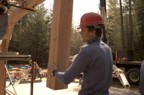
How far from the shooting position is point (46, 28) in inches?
916

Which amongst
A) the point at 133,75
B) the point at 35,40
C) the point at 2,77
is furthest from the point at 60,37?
the point at 35,40

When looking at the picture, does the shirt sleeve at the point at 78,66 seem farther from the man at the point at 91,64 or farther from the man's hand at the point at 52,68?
the man's hand at the point at 52,68

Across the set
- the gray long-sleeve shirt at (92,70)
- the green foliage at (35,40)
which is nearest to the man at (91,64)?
the gray long-sleeve shirt at (92,70)

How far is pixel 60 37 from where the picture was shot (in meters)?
2.64

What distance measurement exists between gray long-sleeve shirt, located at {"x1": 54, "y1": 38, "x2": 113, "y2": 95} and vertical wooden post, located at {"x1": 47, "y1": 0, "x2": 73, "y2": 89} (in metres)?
0.14

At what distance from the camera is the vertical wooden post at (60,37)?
2643 millimetres

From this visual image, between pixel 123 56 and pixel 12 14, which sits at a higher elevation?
pixel 12 14

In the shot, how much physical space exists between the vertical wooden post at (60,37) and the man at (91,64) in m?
0.11

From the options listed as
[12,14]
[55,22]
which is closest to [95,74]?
[55,22]

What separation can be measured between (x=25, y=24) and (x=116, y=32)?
7359mm

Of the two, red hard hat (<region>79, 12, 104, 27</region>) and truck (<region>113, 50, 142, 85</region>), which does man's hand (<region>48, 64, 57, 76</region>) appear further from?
truck (<region>113, 50, 142, 85</region>)

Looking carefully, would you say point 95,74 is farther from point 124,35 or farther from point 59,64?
point 124,35

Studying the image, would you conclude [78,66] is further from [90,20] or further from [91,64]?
[90,20]

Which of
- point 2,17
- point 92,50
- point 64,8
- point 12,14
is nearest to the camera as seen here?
point 92,50
